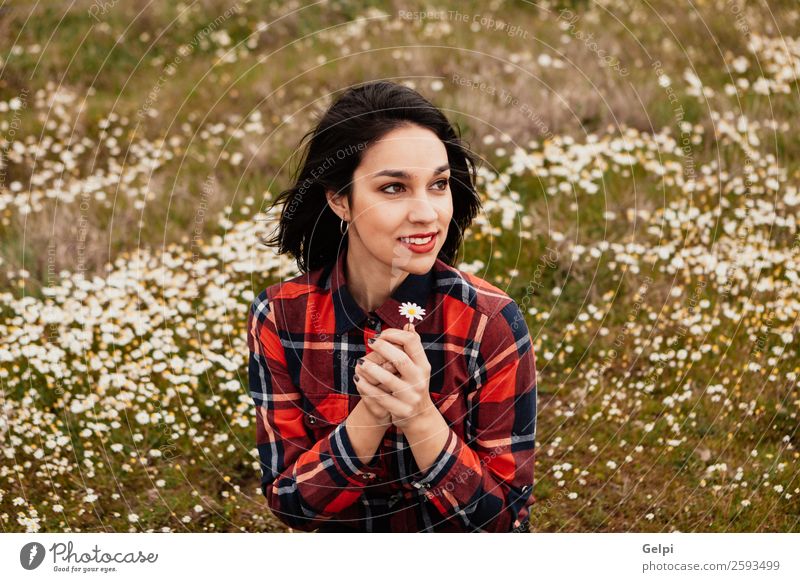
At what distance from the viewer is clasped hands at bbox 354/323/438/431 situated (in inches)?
112

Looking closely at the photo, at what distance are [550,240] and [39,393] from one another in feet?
11.0

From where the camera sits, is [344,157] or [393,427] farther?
[393,427]

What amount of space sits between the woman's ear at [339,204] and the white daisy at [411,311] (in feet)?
1.26

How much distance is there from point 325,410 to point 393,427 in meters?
0.27

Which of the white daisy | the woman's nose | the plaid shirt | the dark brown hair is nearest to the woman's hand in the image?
the plaid shirt

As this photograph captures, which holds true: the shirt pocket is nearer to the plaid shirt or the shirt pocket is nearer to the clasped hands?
the plaid shirt

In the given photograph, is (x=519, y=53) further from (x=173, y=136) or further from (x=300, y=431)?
(x=300, y=431)

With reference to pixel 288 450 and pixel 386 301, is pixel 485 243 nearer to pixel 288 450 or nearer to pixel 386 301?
pixel 386 301

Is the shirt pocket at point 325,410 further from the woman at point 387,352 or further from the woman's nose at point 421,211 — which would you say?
the woman's nose at point 421,211

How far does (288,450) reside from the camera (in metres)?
3.29

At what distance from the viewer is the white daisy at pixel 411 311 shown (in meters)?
3.21

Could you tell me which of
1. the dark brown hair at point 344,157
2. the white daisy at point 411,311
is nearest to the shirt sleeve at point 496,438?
the white daisy at point 411,311

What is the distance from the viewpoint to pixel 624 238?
5945 millimetres

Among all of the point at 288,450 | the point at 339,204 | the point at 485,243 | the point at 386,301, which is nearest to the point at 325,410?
the point at 288,450
